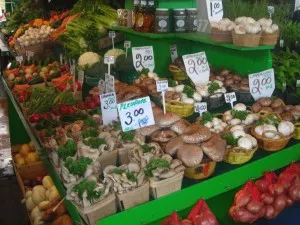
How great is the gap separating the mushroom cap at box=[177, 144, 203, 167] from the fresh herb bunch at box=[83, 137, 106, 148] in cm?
47

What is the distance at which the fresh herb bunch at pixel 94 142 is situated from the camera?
2.35 metres

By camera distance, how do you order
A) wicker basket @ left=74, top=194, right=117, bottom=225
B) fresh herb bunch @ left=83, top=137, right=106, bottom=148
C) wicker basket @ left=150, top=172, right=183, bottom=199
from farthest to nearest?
fresh herb bunch @ left=83, top=137, right=106, bottom=148
wicker basket @ left=150, top=172, right=183, bottom=199
wicker basket @ left=74, top=194, right=117, bottom=225

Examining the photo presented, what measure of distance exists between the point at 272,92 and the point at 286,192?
903mm

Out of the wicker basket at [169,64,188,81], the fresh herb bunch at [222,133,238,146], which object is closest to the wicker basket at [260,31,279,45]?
the fresh herb bunch at [222,133,238,146]

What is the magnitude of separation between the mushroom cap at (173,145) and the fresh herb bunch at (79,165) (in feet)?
1.57

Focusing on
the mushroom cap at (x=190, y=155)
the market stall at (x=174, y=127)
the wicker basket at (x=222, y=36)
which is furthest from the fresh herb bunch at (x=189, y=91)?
the mushroom cap at (x=190, y=155)

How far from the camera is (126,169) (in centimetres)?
212

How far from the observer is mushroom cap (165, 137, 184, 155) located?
235 centimetres

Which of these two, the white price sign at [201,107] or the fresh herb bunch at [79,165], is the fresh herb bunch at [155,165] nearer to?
the fresh herb bunch at [79,165]

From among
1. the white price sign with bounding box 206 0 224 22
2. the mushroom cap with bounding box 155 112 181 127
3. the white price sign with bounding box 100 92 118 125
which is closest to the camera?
the mushroom cap with bounding box 155 112 181 127

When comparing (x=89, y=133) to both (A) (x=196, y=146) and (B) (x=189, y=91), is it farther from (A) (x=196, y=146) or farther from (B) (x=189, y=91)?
(B) (x=189, y=91)

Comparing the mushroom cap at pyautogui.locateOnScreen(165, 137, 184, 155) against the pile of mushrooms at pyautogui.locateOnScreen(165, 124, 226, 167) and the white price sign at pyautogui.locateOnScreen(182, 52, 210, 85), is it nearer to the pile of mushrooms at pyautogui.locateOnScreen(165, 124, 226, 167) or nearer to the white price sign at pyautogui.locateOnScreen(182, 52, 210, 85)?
the pile of mushrooms at pyautogui.locateOnScreen(165, 124, 226, 167)

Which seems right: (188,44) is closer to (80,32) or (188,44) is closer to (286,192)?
(80,32)

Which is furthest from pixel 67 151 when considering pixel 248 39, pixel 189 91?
pixel 248 39
